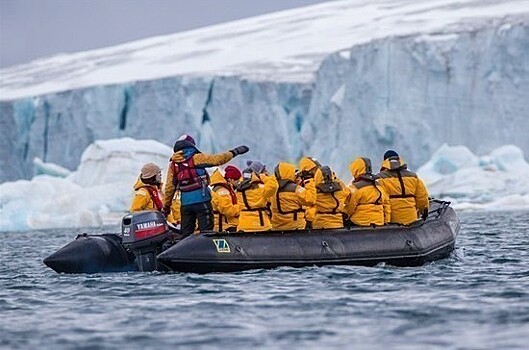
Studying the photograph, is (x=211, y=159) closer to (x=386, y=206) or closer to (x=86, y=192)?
(x=386, y=206)

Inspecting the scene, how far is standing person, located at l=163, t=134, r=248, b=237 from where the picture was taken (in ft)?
38.1

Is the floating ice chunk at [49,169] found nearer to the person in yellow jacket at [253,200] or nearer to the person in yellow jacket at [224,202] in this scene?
the person in yellow jacket at [224,202]

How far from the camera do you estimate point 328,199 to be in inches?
468

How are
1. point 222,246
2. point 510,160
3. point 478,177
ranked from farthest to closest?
1. point 510,160
2. point 478,177
3. point 222,246

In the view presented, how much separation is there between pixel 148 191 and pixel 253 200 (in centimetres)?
146

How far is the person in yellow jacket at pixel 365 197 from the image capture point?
11.9 metres

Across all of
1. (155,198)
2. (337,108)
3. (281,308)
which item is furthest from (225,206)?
(337,108)

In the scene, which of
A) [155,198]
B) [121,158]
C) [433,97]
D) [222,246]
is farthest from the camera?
[433,97]

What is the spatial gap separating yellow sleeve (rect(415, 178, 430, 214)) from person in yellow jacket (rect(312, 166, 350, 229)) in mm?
975

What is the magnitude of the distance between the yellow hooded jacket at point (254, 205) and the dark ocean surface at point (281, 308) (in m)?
0.67

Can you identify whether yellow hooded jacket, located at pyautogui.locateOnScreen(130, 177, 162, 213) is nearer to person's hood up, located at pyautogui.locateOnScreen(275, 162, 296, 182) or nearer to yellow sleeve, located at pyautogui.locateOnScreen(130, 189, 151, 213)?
yellow sleeve, located at pyautogui.locateOnScreen(130, 189, 151, 213)

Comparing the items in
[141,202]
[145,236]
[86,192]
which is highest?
[86,192]

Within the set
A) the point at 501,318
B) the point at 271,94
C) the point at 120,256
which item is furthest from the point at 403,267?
the point at 271,94

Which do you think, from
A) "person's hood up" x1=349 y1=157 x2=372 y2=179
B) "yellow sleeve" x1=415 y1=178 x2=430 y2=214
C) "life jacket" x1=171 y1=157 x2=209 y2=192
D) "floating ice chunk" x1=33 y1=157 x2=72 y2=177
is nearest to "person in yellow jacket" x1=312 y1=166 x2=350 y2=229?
"person's hood up" x1=349 y1=157 x2=372 y2=179
